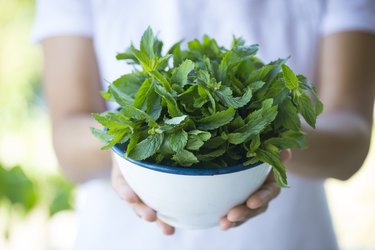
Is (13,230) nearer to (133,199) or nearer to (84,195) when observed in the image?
(84,195)

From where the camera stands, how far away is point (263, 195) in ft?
1.52

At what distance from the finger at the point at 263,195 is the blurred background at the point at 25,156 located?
64 centimetres

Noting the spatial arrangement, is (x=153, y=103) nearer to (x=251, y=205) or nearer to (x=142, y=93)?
(x=142, y=93)

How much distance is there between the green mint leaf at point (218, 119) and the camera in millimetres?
376

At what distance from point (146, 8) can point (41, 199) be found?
23.2 inches

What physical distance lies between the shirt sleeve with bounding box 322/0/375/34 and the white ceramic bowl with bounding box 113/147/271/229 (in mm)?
316

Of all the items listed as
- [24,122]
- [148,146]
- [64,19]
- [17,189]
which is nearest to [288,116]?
[148,146]

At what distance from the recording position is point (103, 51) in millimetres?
685

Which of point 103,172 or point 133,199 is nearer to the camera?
point 133,199

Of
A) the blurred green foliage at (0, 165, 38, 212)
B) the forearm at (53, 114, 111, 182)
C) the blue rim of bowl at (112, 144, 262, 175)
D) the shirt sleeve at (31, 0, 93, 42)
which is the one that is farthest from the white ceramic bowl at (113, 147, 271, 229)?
the blurred green foliage at (0, 165, 38, 212)

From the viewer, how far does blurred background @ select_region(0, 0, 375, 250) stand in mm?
1013

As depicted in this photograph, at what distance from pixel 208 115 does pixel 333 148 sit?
0.28 metres

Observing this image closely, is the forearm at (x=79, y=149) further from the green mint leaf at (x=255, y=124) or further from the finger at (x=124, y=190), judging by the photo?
the green mint leaf at (x=255, y=124)

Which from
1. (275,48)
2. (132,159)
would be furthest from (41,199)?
(132,159)
